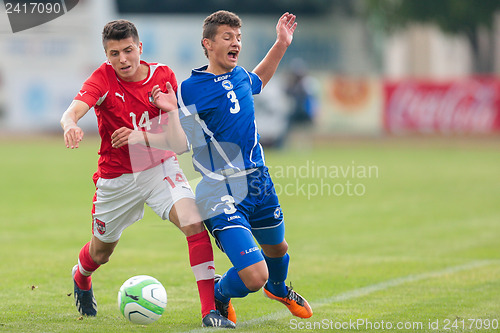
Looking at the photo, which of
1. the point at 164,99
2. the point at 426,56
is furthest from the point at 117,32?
the point at 426,56

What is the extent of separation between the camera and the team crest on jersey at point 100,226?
5.72 meters

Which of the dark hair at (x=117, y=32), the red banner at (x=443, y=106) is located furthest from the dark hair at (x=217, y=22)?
the red banner at (x=443, y=106)

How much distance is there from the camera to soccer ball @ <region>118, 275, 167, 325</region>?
5.45 meters

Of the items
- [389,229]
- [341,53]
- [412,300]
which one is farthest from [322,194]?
[341,53]

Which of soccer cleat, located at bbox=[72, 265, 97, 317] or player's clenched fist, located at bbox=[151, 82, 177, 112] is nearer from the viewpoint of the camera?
player's clenched fist, located at bbox=[151, 82, 177, 112]

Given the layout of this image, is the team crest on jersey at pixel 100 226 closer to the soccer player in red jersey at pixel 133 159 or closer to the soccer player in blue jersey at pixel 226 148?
the soccer player in red jersey at pixel 133 159

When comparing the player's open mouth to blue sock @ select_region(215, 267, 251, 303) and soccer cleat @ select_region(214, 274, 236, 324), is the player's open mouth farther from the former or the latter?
soccer cleat @ select_region(214, 274, 236, 324)

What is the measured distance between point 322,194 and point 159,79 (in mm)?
8892

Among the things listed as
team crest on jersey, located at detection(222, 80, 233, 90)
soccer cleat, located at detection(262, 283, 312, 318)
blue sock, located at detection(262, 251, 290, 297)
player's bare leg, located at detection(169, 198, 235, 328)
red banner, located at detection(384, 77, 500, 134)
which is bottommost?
red banner, located at detection(384, 77, 500, 134)

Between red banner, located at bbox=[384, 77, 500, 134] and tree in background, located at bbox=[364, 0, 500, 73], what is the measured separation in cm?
756

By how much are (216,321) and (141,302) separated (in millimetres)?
545

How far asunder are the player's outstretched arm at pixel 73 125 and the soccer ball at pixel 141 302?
114cm

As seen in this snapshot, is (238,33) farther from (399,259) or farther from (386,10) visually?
(386,10)

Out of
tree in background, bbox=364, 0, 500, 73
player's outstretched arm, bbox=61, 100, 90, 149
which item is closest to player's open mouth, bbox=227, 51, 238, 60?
player's outstretched arm, bbox=61, 100, 90, 149
